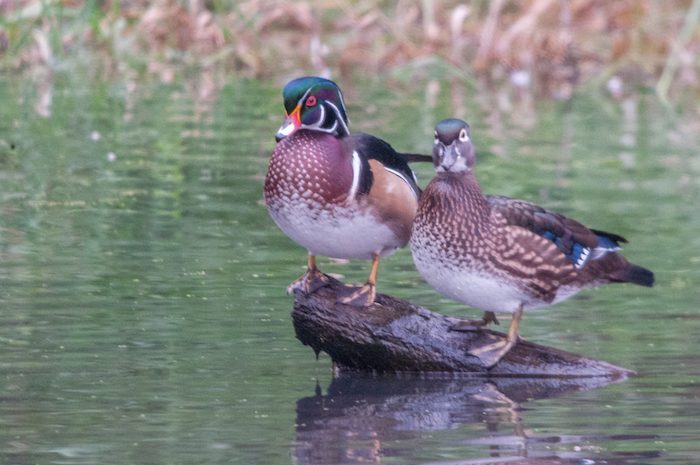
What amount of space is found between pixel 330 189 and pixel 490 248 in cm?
64

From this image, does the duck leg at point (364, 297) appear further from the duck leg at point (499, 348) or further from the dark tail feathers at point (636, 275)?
the dark tail feathers at point (636, 275)

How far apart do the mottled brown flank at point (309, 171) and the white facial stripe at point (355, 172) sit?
0.02 meters

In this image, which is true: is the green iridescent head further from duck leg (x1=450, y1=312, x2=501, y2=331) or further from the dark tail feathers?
the dark tail feathers

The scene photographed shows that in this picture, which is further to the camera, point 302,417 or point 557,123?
point 557,123

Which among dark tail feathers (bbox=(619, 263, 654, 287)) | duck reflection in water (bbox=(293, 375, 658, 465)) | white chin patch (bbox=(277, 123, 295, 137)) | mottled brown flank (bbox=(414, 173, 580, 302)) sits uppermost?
white chin patch (bbox=(277, 123, 295, 137))

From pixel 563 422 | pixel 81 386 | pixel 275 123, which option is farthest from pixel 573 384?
pixel 275 123

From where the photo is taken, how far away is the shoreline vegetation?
1717 centimetres

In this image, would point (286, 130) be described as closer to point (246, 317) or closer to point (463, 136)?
point (463, 136)

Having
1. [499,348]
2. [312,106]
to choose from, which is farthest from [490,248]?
[312,106]

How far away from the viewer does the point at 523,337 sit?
6.70 metres

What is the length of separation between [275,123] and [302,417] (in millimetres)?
8278

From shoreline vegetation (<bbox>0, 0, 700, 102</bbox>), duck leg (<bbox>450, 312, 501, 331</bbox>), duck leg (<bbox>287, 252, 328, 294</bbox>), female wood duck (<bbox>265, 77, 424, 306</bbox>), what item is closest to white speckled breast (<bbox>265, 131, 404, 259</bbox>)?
female wood duck (<bbox>265, 77, 424, 306</bbox>)

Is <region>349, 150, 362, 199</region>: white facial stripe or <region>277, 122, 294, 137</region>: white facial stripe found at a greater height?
<region>277, 122, 294, 137</region>: white facial stripe

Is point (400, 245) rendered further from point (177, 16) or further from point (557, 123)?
point (177, 16)
